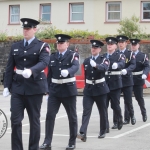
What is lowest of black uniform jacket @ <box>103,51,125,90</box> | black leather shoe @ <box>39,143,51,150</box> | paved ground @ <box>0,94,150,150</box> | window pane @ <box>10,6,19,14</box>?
paved ground @ <box>0,94,150,150</box>

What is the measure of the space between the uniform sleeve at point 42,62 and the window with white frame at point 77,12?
29.2 metres

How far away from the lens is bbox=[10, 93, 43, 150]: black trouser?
8320 millimetres

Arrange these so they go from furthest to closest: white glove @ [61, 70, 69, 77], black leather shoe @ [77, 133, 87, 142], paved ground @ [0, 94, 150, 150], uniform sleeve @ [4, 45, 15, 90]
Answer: black leather shoe @ [77, 133, 87, 142] < paved ground @ [0, 94, 150, 150] < white glove @ [61, 70, 69, 77] < uniform sleeve @ [4, 45, 15, 90]

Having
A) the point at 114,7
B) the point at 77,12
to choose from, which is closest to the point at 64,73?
the point at 114,7

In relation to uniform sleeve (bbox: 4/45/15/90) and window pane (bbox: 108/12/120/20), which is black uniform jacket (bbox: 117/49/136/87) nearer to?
uniform sleeve (bbox: 4/45/15/90)

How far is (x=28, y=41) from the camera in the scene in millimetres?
8430

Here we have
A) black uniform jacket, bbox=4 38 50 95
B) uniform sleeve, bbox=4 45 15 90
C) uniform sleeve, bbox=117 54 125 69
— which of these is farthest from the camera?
uniform sleeve, bbox=117 54 125 69

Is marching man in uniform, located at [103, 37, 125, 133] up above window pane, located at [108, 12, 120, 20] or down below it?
below

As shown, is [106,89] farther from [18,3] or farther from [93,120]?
[18,3]

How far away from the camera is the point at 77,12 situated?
37.5 meters

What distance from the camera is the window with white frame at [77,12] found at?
Result: 1475 inches

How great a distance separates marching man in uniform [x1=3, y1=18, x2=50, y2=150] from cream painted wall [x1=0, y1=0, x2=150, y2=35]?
1090 inches

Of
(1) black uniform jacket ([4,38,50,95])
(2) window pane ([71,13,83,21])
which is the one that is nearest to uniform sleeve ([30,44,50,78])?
(1) black uniform jacket ([4,38,50,95])

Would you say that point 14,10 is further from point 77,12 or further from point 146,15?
point 146,15
